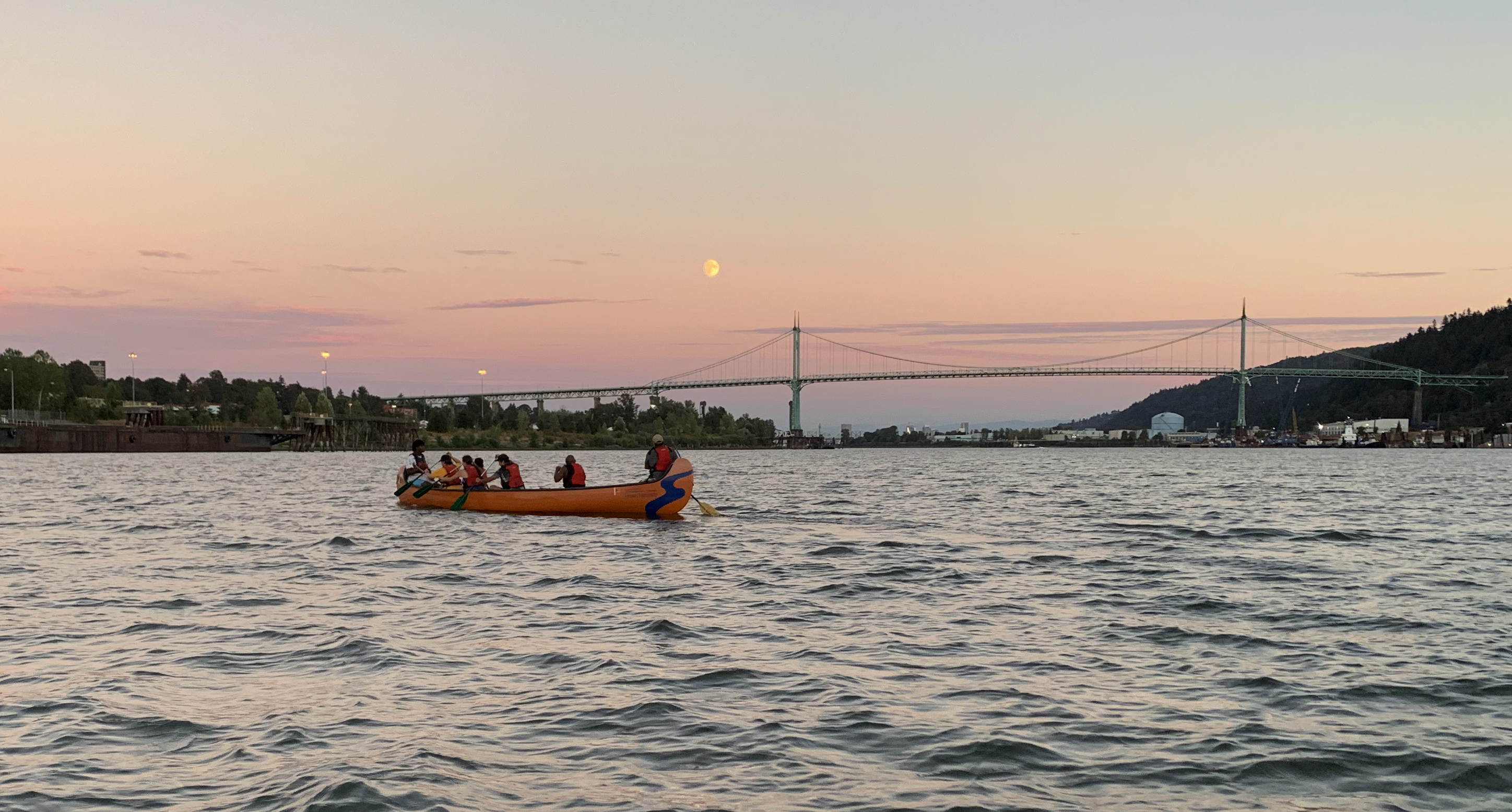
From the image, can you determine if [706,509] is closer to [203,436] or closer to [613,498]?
[613,498]

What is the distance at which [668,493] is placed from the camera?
29547mm

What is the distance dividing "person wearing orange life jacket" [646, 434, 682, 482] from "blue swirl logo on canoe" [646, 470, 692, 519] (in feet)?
0.68

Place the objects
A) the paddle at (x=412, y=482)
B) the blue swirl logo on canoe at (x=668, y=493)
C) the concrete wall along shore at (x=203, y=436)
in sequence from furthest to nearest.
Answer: the concrete wall along shore at (x=203, y=436) → the paddle at (x=412, y=482) → the blue swirl logo on canoe at (x=668, y=493)

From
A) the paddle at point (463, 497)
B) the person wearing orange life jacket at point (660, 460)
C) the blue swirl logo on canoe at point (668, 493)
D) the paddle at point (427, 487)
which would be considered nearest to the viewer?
the blue swirl logo on canoe at point (668, 493)

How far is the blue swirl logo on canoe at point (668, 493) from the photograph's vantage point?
29531 millimetres

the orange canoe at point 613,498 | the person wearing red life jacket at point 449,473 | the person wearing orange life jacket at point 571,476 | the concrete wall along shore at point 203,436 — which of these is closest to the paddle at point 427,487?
the person wearing red life jacket at point 449,473

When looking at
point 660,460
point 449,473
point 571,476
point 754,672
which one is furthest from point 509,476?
point 754,672

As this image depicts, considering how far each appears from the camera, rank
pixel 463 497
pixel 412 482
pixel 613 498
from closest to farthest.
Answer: pixel 613 498
pixel 463 497
pixel 412 482

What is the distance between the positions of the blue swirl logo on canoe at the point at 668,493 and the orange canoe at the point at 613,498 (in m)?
0.01

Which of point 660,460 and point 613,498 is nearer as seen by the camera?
point 613,498

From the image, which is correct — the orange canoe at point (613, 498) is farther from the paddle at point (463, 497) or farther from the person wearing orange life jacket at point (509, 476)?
the paddle at point (463, 497)

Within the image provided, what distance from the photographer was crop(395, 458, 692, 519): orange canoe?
2966cm

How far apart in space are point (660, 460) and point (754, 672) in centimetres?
1950

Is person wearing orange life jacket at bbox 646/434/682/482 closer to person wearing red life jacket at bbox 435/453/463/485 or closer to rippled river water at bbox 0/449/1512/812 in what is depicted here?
rippled river water at bbox 0/449/1512/812
